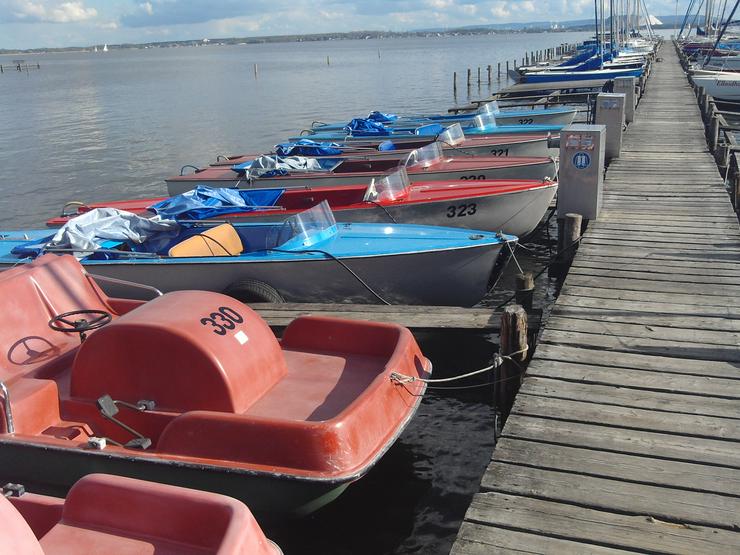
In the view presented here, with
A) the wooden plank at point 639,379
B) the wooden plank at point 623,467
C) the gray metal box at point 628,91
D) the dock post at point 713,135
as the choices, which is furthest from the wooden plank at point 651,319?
the gray metal box at point 628,91

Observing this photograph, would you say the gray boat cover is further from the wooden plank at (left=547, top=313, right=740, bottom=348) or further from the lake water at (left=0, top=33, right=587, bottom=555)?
the wooden plank at (left=547, top=313, right=740, bottom=348)

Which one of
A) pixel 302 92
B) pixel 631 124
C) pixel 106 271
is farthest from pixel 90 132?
pixel 106 271

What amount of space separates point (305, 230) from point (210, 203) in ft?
8.04

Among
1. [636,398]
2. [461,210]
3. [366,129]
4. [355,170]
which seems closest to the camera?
[636,398]

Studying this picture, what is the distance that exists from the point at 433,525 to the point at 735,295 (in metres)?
3.34

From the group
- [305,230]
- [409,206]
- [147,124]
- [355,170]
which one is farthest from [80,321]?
[147,124]

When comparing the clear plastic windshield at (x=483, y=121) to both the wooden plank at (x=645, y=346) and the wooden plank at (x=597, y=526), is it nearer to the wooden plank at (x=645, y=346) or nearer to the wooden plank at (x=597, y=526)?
the wooden plank at (x=645, y=346)

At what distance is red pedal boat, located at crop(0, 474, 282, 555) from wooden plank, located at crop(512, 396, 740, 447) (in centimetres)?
202

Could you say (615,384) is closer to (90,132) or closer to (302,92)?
(90,132)

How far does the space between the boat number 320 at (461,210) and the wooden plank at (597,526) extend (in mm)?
6950

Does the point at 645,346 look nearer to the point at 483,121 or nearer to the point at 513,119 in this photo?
the point at 483,121

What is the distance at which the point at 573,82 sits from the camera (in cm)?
2956

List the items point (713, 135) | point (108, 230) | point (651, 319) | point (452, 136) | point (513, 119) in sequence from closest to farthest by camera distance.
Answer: point (651, 319)
point (108, 230)
point (713, 135)
point (452, 136)
point (513, 119)

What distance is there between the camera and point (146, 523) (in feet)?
11.2
